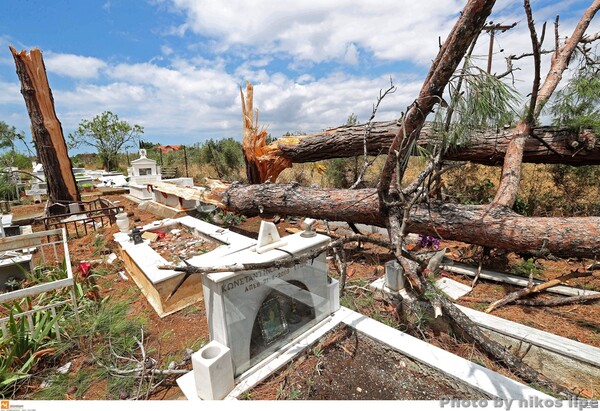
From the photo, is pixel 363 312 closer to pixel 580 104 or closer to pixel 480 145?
pixel 480 145

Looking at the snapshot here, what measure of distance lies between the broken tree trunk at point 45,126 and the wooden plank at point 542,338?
945cm

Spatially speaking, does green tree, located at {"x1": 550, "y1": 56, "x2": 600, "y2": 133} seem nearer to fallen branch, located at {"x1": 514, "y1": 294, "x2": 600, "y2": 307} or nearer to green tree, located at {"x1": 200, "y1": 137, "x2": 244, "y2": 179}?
fallen branch, located at {"x1": 514, "y1": 294, "x2": 600, "y2": 307}

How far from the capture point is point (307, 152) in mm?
5648

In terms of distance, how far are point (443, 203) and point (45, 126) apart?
9.38 metres

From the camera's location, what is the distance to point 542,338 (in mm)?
2182

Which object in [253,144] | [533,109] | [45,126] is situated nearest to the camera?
[533,109]

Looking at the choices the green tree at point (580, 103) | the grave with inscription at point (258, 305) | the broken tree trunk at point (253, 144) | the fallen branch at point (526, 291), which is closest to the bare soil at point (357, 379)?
the grave with inscription at point (258, 305)

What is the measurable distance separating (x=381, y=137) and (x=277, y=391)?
4.12 m

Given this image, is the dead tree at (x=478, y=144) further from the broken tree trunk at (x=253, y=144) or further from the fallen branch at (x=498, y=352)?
the fallen branch at (x=498, y=352)

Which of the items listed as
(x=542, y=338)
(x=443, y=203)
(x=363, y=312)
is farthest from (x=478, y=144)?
(x=363, y=312)

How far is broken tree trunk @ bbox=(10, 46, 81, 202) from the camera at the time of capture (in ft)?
22.5

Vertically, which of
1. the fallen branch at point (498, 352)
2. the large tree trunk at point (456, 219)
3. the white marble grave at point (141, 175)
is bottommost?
the fallen branch at point (498, 352)

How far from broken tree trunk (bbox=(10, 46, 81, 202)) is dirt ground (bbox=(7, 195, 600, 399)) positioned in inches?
151

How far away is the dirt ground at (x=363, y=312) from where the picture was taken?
5.82 ft
